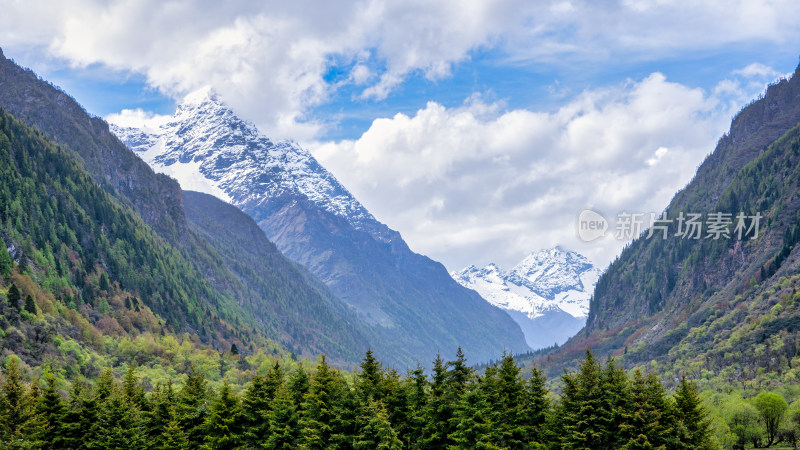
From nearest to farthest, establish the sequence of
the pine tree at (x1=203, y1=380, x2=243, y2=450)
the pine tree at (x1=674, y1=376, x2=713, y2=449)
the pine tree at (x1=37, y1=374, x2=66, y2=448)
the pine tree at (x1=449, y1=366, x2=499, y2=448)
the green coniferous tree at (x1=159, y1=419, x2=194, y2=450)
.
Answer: the pine tree at (x1=674, y1=376, x2=713, y2=449), the pine tree at (x1=449, y1=366, x2=499, y2=448), the pine tree at (x1=203, y1=380, x2=243, y2=450), the green coniferous tree at (x1=159, y1=419, x2=194, y2=450), the pine tree at (x1=37, y1=374, x2=66, y2=448)

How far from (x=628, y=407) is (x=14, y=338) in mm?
135342

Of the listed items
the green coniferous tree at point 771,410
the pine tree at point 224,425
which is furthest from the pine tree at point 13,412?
the green coniferous tree at point 771,410

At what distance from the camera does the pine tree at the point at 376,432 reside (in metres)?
88.1

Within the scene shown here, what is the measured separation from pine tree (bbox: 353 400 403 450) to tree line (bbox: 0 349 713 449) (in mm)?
184

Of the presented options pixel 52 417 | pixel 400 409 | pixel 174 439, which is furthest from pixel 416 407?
pixel 52 417

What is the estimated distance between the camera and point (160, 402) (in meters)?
100

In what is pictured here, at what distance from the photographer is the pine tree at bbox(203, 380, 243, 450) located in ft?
312

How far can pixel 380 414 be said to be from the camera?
88312 mm

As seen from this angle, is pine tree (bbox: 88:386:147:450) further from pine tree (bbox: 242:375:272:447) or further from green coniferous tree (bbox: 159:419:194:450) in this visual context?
pine tree (bbox: 242:375:272:447)

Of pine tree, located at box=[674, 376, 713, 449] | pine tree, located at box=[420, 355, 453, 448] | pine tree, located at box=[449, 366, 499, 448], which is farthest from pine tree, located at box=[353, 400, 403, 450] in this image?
pine tree, located at box=[674, 376, 713, 449]

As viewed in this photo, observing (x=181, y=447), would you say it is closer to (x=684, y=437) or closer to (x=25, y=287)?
(x=684, y=437)

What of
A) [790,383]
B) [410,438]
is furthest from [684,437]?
[790,383]

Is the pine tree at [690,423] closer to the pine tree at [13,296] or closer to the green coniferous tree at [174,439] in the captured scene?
the green coniferous tree at [174,439]

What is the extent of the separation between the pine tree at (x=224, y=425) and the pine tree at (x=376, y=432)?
57.4 ft
